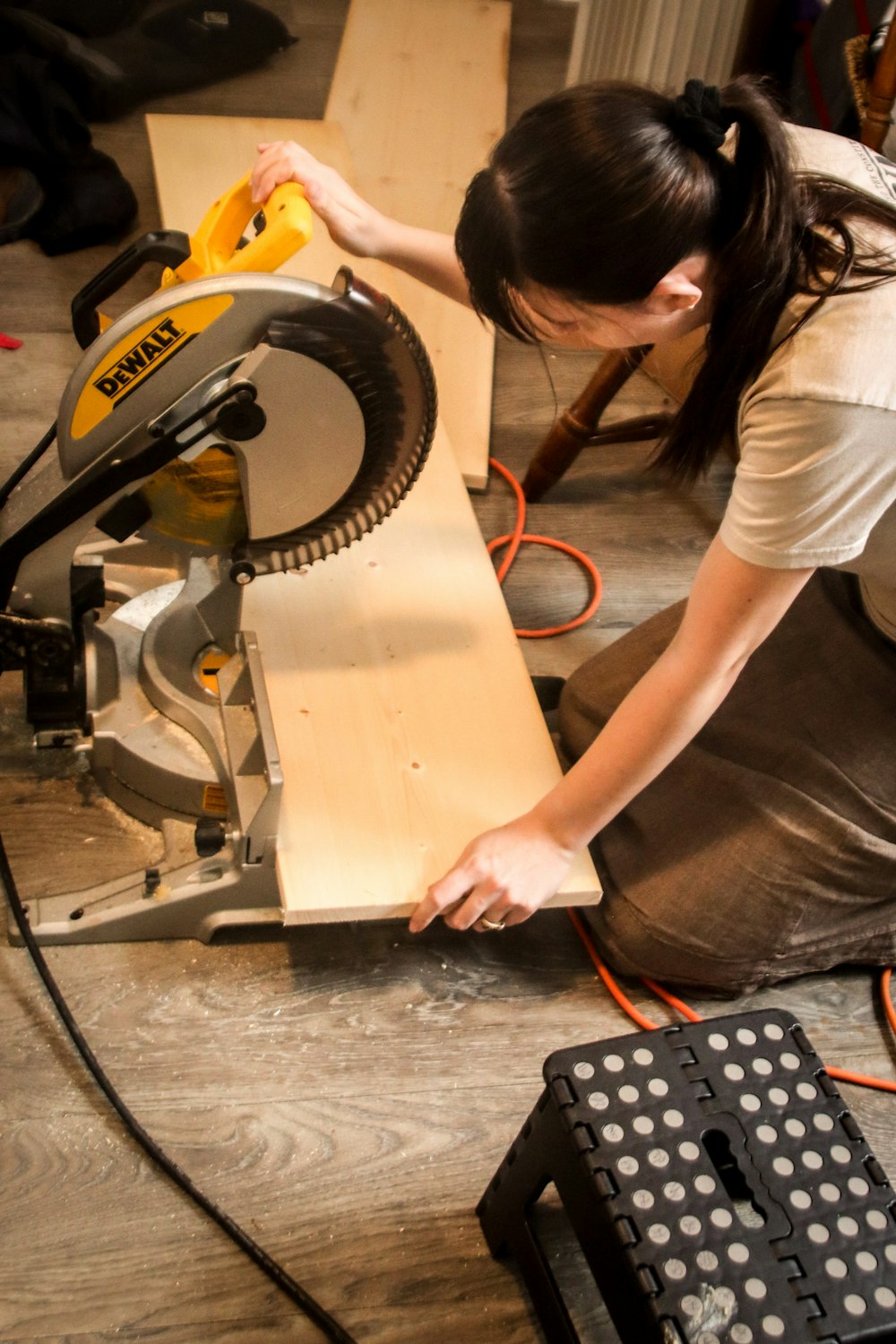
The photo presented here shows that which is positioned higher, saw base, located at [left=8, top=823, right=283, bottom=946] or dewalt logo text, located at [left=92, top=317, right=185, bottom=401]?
dewalt logo text, located at [left=92, top=317, right=185, bottom=401]

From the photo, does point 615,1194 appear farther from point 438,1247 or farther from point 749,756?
point 749,756

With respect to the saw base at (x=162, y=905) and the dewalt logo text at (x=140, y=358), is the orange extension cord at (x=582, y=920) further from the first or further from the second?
the dewalt logo text at (x=140, y=358)

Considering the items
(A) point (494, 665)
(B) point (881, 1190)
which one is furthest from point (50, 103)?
(B) point (881, 1190)

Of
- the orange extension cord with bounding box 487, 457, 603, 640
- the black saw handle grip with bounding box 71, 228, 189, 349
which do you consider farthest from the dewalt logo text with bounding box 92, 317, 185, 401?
the orange extension cord with bounding box 487, 457, 603, 640

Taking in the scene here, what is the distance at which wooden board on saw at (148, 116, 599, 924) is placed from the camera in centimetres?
125

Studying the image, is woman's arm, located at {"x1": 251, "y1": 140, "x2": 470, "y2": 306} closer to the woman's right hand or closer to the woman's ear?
the woman's right hand

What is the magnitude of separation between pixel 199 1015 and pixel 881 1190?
697 millimetres

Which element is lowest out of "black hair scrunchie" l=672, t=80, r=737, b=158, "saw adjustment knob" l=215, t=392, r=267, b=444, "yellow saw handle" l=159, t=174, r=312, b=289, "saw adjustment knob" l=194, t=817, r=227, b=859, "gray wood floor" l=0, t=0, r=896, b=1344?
"gray wood floor" l=0, t=0, r=896, b=1344

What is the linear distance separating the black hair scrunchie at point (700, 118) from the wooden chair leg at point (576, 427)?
89 centimetres

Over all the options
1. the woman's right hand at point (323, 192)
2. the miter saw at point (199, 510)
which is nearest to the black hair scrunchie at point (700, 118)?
the miter saw at point (199, 510)

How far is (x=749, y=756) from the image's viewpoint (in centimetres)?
139

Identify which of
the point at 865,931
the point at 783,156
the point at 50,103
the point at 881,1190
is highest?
the point at 783,156

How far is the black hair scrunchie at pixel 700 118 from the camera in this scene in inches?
34.7

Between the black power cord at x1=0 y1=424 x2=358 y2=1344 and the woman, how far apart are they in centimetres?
34
